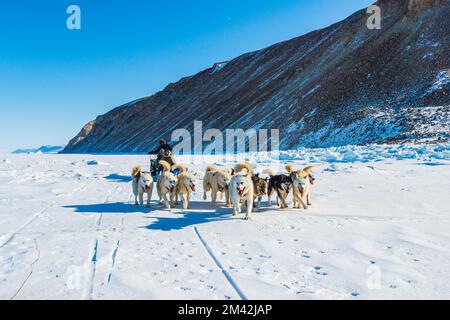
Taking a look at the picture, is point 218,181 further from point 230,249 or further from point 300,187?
point 230,249

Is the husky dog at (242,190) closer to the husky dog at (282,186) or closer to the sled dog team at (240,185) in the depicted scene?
the sled dog team at (240,185)

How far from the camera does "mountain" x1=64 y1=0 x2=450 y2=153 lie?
31.3 metres

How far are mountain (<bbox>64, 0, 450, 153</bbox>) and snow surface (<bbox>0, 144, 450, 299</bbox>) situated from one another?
1846cm

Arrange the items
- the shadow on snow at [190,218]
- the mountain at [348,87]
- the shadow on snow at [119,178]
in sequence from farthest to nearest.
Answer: the mountain at [348,87] < the shadow on snow at [119,178] < the shadow on snow at [190,218]

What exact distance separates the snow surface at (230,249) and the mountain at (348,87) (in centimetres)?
1846

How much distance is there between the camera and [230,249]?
17.2ft

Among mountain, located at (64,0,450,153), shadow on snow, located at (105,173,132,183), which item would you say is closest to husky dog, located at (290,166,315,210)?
shadow on snow, located at (105,173,132,183)

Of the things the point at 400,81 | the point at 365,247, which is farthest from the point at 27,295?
the point at 400,81

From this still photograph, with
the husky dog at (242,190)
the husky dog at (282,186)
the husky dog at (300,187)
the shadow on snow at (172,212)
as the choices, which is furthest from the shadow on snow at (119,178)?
the husky dog at (300,187)

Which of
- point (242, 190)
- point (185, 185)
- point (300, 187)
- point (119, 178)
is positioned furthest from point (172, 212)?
point (119, 178)

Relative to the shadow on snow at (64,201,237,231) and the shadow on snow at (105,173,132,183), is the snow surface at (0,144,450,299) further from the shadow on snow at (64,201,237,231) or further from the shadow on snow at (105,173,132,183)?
the shadow on snow at (105,173,132,183)

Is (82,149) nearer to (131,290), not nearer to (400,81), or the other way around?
(400,81)

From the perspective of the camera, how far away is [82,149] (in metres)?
108

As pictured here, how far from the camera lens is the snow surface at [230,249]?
151 inches
